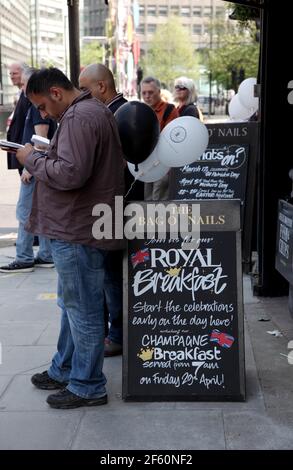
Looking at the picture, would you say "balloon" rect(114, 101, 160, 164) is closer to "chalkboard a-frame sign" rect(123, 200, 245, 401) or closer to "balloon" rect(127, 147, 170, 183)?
"balloon" rect(127, 147, 170, 183)

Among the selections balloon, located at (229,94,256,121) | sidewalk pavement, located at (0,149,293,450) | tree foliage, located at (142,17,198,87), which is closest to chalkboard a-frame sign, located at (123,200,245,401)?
sidewalk pavement, located at (0,149,293,450)

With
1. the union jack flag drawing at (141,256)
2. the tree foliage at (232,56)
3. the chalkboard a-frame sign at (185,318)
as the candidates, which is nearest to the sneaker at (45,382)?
the chalkboard a-frame sign at (185,318)

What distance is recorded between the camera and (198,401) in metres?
3.89

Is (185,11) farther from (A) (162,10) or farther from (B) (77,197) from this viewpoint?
(B) (77,197)

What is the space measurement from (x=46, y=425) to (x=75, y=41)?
5864 millimetres

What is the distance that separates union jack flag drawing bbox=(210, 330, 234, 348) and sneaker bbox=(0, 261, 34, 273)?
3839 millimetres

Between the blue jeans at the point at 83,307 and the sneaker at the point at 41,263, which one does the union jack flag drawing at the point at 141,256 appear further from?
the sneaker at the point at 41,263

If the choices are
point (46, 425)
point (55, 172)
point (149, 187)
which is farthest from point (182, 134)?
point (149, 187)

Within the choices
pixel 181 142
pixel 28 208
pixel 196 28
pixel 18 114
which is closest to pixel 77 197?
pixel 181 142

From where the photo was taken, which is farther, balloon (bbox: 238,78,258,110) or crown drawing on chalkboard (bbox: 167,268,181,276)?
balloon (bbox: 238,78,258,110)

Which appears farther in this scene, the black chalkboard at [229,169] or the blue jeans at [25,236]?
the blue jeans at [25,236]

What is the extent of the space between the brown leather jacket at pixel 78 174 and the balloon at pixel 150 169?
35cm

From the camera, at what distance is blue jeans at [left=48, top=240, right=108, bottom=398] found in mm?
3676

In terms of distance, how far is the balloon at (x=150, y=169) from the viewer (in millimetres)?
4043
